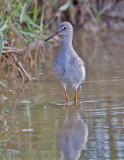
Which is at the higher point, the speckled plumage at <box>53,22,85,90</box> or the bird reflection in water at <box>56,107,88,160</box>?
the speckled plumage at <box>53,22,85,90</box>

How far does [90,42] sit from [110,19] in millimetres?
4399

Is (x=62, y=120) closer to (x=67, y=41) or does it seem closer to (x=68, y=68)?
(x=68, y=68)

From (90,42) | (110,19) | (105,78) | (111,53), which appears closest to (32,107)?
(105,78)

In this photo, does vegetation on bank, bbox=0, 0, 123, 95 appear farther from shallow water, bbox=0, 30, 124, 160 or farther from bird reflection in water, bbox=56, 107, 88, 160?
bird reflection in water, bbox=56, 107, 88, 160

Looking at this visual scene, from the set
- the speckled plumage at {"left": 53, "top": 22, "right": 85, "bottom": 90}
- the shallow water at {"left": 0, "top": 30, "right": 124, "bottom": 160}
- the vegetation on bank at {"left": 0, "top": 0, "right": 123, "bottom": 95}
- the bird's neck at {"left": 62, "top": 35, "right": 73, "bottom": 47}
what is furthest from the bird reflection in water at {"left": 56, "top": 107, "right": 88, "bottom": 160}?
the vegetation on bank at {"left": 0, "top": 0, "right": 123, "bottom": 95}

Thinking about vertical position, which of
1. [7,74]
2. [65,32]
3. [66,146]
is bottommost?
[66,146]

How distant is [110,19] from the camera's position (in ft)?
61.6

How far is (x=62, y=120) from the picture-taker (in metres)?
5.86

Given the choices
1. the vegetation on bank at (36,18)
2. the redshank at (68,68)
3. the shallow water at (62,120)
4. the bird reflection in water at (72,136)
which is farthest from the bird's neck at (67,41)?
the bird reflection in water at (72,136)

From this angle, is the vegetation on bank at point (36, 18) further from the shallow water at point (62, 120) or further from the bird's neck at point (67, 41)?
the bird's neck at point (67, 41)

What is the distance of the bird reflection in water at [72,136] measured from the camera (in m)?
4.59

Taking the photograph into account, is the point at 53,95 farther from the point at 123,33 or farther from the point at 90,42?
the point at 123,33

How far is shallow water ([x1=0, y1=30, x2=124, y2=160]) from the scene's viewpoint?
4.61 meters

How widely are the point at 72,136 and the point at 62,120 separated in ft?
2.48
